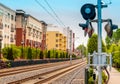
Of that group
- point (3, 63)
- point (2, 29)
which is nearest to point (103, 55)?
point (3, 63)

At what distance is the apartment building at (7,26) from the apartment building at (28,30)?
3952 millimetres

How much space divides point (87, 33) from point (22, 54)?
276 ft

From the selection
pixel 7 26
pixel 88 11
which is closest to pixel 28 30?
pixel 7 26

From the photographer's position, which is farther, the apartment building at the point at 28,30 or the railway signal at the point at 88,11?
the apartment building at the point at 28,30

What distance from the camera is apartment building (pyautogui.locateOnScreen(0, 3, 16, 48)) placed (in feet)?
347

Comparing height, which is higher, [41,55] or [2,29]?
[2,29]

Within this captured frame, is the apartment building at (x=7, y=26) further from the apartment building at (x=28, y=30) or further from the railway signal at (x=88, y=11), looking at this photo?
the railway signal at (x=88, y=11)

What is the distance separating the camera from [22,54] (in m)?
93.9

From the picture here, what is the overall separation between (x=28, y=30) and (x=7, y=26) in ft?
88.9

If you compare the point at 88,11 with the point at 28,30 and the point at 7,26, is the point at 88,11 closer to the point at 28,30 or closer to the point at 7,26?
the point at 7,26

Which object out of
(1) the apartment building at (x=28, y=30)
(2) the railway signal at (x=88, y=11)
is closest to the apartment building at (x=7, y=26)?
(1) the apartment building at (x=28, y=30)

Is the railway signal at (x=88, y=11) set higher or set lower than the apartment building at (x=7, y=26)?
lower

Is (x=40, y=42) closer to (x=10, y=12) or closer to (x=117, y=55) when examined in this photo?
(x=10, y=12)

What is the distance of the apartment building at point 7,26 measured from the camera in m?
106
